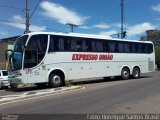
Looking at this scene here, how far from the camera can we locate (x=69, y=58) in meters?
23.9

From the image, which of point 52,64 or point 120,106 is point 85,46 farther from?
point 120,106

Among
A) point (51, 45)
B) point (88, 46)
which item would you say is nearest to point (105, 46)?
point (88, 46)

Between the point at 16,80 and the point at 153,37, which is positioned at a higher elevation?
the point at 153,37

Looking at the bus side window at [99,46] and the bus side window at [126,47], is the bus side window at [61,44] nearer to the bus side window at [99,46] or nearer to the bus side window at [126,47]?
the bus side window at [99,46]

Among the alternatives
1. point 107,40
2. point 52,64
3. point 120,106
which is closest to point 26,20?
point 107,40

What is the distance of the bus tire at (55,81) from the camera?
22.4 m

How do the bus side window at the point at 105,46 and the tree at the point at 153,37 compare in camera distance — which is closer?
the bus side window at the point at 105,46

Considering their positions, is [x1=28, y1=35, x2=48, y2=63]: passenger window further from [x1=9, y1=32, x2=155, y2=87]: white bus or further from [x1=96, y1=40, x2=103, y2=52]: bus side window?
[x1=96, y1=40, x2=103, y2=52]: bus side window

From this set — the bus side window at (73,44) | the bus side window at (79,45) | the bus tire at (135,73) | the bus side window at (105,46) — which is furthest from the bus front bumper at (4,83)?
the bus tire at (135,73)

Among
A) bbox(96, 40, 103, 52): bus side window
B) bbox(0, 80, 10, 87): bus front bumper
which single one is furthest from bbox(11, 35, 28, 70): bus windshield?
bbox(96, 40, 103, 52): bus side window

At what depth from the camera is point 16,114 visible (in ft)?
37.5

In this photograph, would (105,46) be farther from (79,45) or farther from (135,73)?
(135,73)

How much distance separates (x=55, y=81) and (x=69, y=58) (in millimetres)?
2141

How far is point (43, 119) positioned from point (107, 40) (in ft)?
57.1
